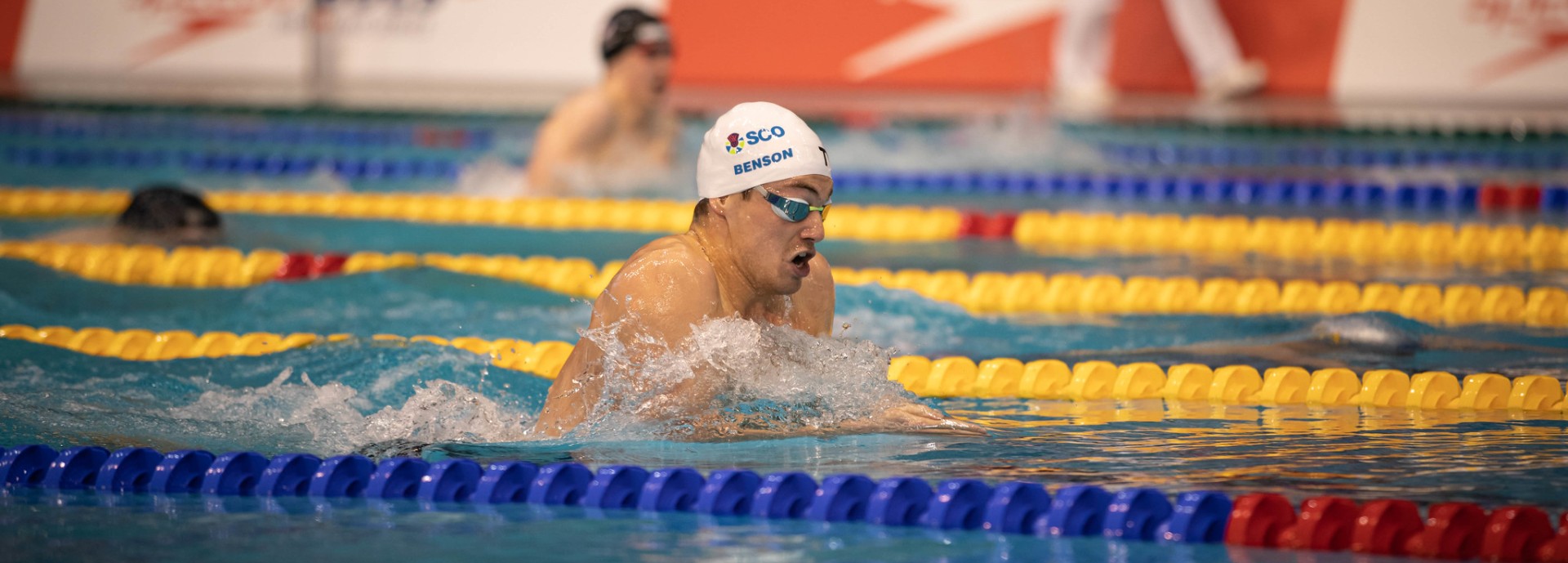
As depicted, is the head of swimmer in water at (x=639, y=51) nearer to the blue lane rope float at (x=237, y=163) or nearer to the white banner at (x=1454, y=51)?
the blue lane rope float at (x=237, y=163)

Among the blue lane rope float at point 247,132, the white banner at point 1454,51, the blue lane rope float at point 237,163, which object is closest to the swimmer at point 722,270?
the blue lane rope float at point 237,163

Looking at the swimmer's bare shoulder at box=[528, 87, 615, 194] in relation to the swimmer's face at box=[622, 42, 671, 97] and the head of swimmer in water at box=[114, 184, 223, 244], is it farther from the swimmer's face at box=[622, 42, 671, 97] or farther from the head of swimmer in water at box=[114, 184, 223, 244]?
the head of swimmer in water at box=[114, 184, 223, 244]

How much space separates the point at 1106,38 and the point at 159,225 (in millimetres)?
7087

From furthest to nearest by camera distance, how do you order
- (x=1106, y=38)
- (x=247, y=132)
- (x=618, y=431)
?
(x=1106, y=38) < (x=247, y=132) < (x=618, y=431)

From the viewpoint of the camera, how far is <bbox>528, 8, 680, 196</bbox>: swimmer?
7172 millimetres

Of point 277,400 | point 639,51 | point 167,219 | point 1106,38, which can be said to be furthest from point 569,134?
point 1106,38

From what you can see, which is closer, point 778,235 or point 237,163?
point 778,235

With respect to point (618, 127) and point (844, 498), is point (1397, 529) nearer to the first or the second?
point (844, 498)

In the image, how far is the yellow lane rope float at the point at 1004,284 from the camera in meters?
5.05

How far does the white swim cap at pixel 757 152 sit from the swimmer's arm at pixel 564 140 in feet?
13.4

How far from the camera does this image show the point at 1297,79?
11.6 meters

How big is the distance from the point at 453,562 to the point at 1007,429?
4.59ft

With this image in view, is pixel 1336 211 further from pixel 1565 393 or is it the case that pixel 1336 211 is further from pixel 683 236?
pixel 683 236

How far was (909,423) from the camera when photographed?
3.35 m
